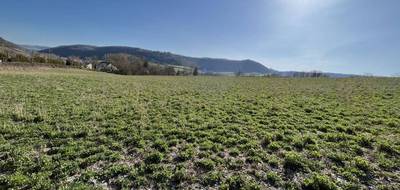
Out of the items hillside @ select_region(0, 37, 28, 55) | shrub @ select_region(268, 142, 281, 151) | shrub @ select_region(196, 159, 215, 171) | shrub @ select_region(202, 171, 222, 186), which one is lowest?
shrub @ select_region(202, 171, 222, 186)

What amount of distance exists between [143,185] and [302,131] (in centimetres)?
660

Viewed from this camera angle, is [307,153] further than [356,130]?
No

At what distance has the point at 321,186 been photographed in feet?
15.9

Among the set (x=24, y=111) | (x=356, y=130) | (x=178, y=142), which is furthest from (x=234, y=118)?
(x=24, y=111)

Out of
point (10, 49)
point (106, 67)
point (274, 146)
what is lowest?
point (274, 146)

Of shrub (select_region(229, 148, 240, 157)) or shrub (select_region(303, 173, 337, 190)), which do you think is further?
shrub (select_region(229, 148, 240, 157))

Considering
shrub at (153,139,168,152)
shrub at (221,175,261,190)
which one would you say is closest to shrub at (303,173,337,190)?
shrub at (221,175,261,190)

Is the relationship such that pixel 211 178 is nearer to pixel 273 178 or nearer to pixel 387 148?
pixel 273 178

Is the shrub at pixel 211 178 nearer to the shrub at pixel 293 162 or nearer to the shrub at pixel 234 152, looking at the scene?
the shrub at pixel 234 152

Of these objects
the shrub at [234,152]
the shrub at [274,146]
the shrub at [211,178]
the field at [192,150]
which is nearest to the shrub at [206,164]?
the field at [192,150]

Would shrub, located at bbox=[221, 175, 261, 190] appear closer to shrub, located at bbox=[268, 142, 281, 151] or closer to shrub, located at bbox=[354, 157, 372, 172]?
shrub, located at bbox=[268, 142, 281, 151]

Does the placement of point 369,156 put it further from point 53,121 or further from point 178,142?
point 53,121

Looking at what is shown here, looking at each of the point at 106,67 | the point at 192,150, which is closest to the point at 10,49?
the point at 106,67

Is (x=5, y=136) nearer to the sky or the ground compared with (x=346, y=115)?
nearer to the ground
